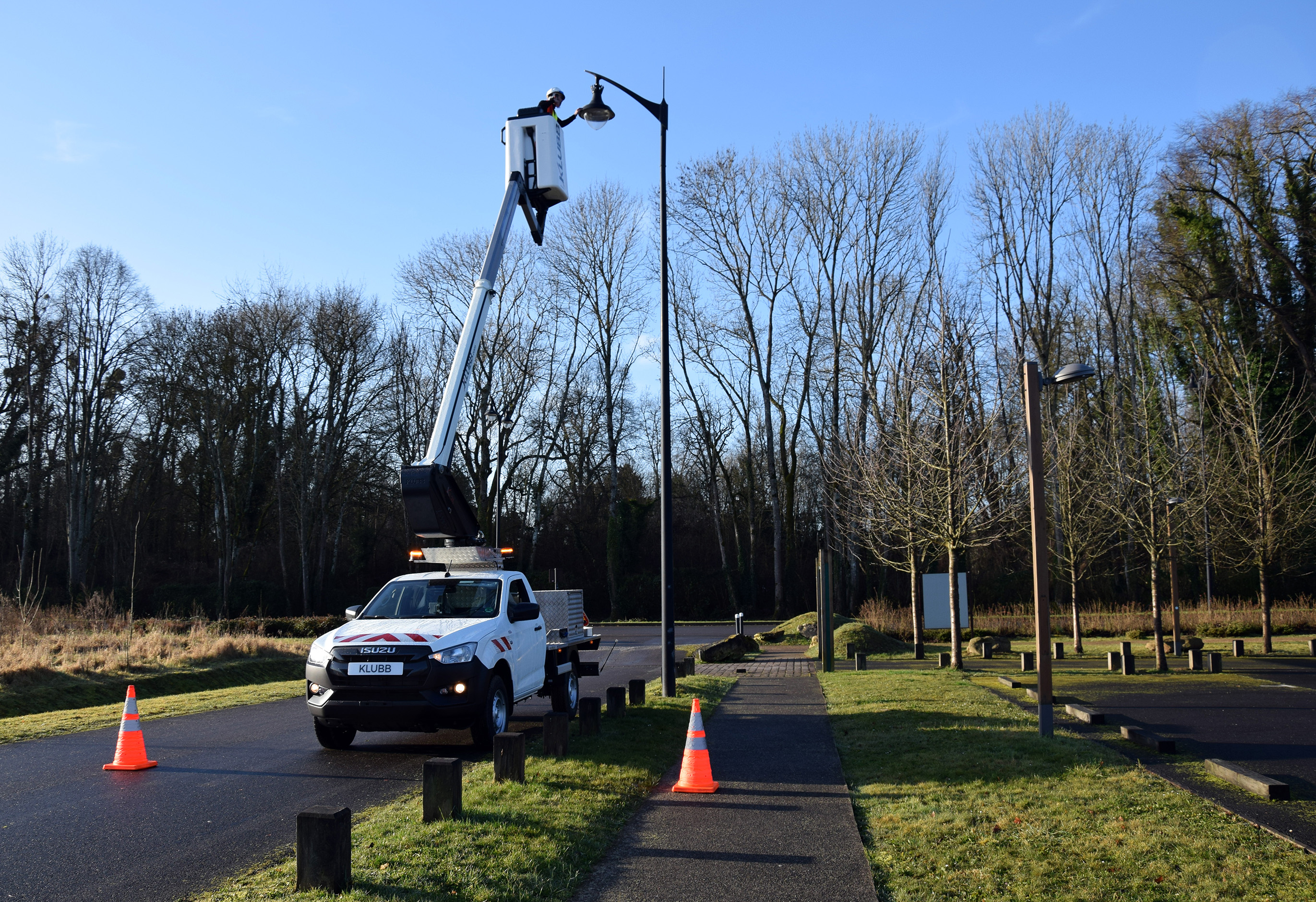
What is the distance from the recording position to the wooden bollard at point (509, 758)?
290 inches

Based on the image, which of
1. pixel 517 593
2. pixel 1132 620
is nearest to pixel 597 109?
pixel 517 593

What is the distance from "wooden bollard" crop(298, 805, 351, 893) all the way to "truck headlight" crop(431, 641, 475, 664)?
13.9ft

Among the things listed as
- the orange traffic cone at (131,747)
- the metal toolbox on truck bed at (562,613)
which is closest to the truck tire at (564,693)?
the metal toolbox on truck bed at (562,613)

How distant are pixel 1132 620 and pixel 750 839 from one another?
2754 cm

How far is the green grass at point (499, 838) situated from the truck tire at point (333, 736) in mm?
1943

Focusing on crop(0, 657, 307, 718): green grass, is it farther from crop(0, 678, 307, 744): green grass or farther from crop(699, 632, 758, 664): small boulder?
crop(699, 632, 758, 664): small boulder

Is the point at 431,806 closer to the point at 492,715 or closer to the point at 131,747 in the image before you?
the point at 492,715

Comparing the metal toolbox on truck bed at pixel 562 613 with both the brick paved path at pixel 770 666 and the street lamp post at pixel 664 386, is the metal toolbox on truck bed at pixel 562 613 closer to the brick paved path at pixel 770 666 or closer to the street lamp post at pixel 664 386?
the street lamp post at pixel 664 386

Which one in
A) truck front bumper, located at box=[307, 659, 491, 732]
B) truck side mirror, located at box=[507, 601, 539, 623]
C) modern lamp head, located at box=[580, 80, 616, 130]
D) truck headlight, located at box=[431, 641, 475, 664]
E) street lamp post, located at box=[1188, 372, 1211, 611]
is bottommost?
truck front bumper, located at box=[307, 659, 491, 732]

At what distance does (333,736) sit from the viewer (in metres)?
9.90

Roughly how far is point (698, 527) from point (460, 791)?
146ft

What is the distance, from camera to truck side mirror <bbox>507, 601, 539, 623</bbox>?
1045 centimetres

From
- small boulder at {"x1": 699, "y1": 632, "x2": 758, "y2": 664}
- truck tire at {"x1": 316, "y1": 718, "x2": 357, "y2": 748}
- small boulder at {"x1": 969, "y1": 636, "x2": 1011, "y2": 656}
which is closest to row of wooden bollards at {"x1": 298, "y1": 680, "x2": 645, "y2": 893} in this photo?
truck tire at {"x1": 316, "y1": 718, "x2": 357, "y2": 748}

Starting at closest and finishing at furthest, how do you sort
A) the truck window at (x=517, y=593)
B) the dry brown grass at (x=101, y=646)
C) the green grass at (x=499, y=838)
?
the green grass at (x=499, y=838)
the truck window at (x=517, y=593)
the dry brown grass at (x=101, y=646)
